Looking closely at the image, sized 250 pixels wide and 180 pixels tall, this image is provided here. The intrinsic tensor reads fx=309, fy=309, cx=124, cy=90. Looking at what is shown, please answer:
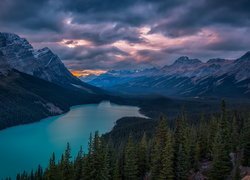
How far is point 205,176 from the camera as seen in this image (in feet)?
183

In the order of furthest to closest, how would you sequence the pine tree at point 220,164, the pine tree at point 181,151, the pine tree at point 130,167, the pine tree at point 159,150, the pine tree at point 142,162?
1. the pine tree at point 142,162
2. the pine tree at point 130,167
3. the pine tree at point 159,150
4. the pine tree at point 181,151
5. the pine tree at point 220,164

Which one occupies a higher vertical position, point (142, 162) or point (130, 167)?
point (130, 167)

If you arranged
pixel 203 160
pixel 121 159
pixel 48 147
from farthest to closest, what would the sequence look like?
pixel 48 147 < pixel 121 159 < pixel 203 160

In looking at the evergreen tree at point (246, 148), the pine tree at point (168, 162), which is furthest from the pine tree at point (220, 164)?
the pine tree at point (168, 162)

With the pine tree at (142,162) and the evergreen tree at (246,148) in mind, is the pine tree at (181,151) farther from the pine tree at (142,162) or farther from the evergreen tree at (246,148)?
the pine tree at (142,162)

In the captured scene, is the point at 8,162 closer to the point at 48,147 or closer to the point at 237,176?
the point at 48,147

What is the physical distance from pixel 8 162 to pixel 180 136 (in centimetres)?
11869

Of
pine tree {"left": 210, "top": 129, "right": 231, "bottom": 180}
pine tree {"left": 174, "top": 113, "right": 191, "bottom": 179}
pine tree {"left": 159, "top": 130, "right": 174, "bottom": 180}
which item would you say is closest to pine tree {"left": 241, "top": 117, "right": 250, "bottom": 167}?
pine tree {"left": 210, "top": 129, "right": 231, "bottom": 180}

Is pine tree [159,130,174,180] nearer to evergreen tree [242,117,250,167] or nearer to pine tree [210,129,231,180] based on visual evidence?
pine tree [210,129,231,180]

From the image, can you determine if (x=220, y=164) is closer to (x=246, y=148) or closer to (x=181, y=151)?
(x=181, y=151)

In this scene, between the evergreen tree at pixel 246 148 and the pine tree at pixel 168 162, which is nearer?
the pine tree at pixel 168 162

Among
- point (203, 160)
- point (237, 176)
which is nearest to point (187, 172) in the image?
point (203, 160)

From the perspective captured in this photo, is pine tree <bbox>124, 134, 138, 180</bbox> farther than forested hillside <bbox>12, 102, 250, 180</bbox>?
Yes

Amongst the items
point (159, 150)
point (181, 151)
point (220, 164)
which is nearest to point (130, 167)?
point (159, 150)
